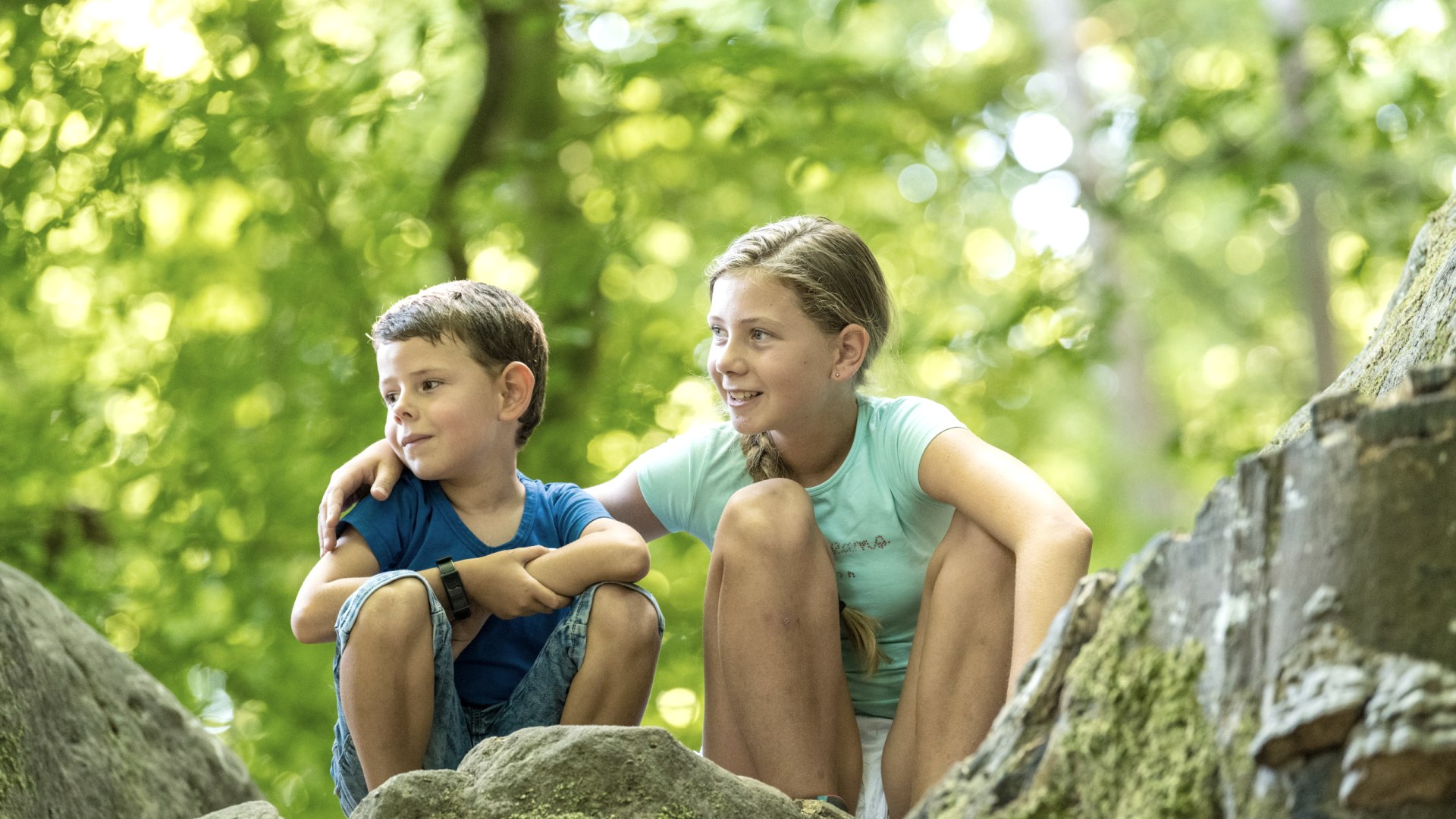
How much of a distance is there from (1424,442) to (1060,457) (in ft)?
44.0

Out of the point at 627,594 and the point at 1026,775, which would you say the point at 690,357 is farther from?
the point at 1026,775

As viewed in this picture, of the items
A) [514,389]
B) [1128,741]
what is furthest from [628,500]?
[1128,741]

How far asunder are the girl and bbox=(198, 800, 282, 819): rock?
0.50 meters

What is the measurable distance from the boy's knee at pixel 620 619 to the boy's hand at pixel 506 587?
0.06 metres

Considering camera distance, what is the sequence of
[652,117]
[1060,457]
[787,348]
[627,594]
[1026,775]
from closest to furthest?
1. [1026,775]
2. [627,594]
3. [787,348]
4. [652,117]
5. [1060,457]

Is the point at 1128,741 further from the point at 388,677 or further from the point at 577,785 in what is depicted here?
the point at 388,677

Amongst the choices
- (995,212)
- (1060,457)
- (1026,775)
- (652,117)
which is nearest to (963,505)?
(1026,775)

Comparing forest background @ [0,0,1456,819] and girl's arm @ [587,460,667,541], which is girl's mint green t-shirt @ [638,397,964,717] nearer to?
girl's arm @ [587,460,667,541]

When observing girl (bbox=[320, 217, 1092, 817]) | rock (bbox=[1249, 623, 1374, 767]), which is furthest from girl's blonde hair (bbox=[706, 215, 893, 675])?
rock (bbox=[1249, 623, 1374, 767])

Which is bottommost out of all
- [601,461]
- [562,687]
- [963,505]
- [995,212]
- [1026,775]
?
[1026,775]

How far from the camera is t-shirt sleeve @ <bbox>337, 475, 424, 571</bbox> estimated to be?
232 centimetres

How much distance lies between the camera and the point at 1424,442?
1.17 m

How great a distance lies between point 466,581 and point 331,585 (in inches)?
9.0

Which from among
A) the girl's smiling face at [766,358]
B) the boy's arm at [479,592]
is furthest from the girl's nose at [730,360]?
the boy's arm at [479,592]
